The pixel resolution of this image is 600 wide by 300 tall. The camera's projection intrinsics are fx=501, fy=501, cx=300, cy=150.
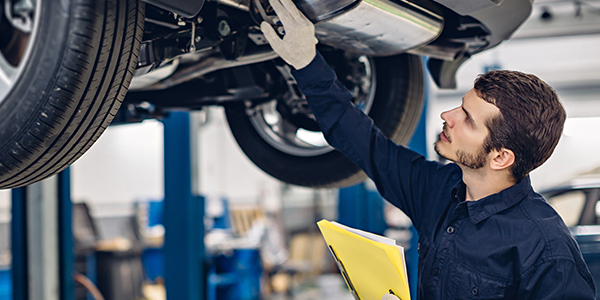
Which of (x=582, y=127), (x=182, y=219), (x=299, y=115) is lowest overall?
(x=182, y=219)

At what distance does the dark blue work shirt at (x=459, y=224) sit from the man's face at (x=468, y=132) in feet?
0.32

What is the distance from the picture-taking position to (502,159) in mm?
1129

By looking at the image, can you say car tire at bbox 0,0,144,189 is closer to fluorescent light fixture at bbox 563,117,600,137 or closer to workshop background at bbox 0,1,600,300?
workshop background at bbox 0,1,600,300

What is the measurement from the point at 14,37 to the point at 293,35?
51cm

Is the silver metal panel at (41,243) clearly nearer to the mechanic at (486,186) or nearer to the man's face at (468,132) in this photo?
the mechanic at (486,186)

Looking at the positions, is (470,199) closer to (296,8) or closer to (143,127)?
(296,8)

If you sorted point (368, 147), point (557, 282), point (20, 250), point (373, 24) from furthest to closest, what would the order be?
point (20, 250) → point (368, 147) → point (373, 24) → point (557, 282)

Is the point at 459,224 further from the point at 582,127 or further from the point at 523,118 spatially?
the point at 582,127

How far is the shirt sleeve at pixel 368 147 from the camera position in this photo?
1.20m

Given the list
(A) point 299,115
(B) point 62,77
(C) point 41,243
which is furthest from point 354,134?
(C) point 41,243

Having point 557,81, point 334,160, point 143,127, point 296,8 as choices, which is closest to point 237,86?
point 334,160

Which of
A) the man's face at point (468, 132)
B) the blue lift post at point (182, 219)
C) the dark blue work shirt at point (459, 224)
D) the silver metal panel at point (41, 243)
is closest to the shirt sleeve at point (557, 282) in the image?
the dark blue work shirt at point (459, 224)

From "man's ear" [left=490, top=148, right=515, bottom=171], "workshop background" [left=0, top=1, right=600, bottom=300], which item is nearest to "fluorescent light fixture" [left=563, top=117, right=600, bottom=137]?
"workshop background" [left=0, top=1, right=600, bottom=300]

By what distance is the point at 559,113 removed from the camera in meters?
1.11
